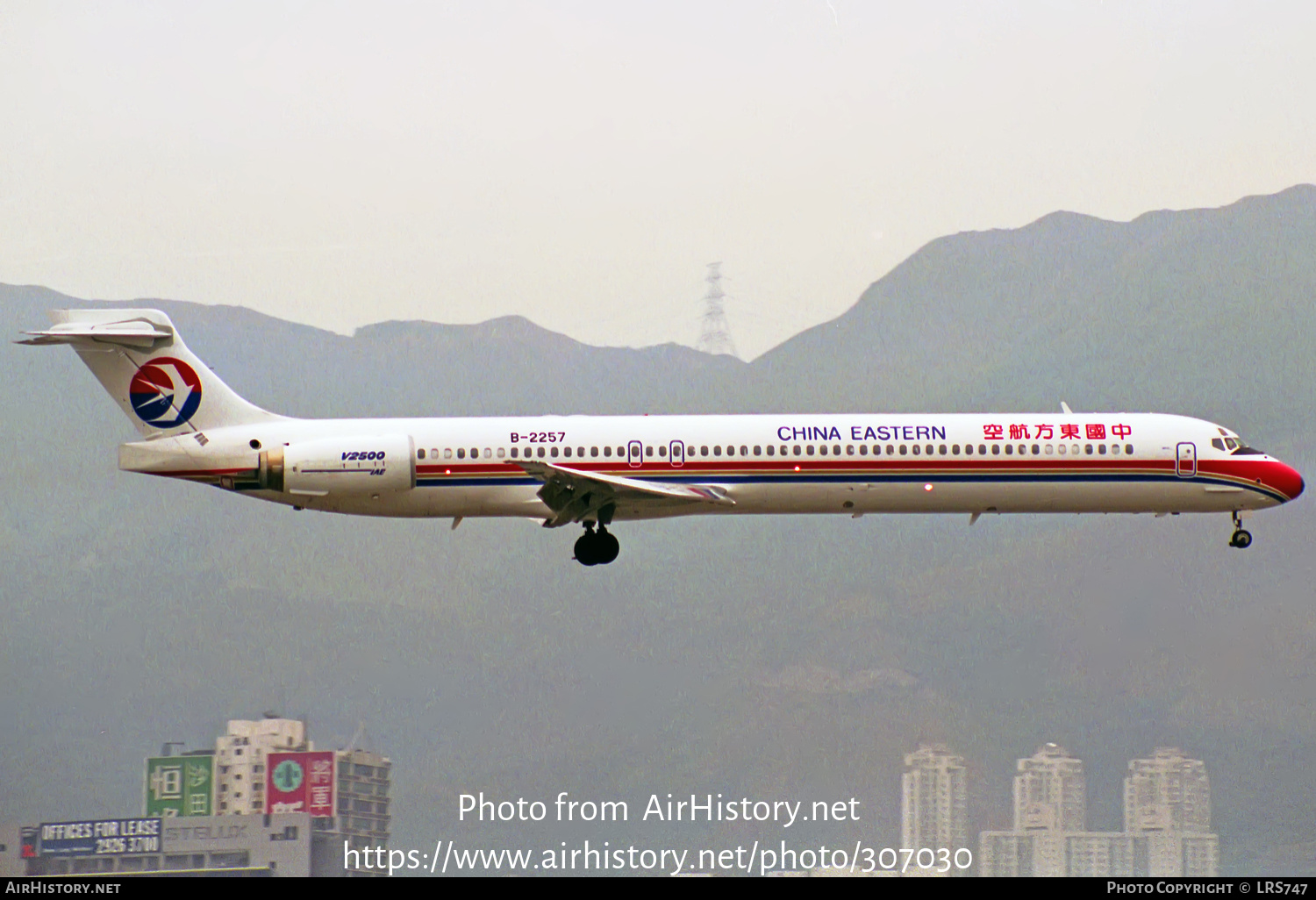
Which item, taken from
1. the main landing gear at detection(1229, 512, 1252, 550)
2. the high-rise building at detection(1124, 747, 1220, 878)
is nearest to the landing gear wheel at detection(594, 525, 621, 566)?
the main landing gear at detection(1229, 512, 1252, 550)

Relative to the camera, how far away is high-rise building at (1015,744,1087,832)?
4198 inches

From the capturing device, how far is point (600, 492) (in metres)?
40.1

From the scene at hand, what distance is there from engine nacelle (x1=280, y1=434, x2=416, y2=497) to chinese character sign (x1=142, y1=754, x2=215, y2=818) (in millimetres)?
57553

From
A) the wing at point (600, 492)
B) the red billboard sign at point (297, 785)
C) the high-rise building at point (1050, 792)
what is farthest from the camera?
the high-rise building at point (1050, 792)

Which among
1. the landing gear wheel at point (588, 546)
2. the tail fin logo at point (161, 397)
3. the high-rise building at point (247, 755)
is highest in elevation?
the tail fin logo at point (161, 397)

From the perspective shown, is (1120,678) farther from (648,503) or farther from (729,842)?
(648,503)

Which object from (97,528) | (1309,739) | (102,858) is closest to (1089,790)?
(1309,739)

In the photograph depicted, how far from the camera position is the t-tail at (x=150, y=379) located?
41.9 meters

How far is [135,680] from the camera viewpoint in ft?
422

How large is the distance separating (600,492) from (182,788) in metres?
62.0

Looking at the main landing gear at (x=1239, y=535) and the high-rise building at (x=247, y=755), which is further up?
the main landing gear at (x=1239, y=535)

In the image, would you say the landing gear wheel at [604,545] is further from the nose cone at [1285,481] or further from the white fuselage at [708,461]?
the nose cone at [1285,481]

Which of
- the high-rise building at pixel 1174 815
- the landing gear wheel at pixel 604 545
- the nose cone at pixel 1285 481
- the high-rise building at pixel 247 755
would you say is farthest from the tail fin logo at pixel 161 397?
the high-rise building at pixel 1174 815

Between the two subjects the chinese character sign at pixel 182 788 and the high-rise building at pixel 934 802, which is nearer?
the chinese character sign at pixel 182 788
